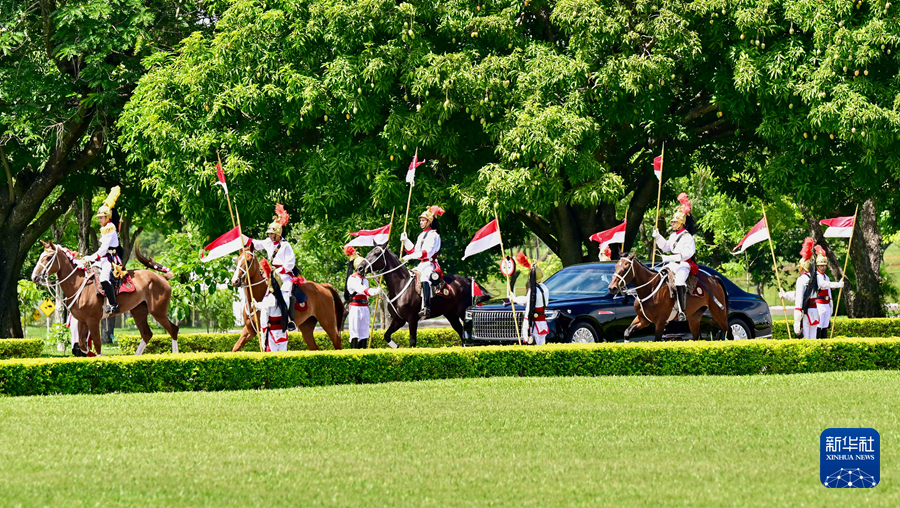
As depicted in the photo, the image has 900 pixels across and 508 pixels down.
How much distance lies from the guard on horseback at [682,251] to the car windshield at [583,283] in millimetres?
1435

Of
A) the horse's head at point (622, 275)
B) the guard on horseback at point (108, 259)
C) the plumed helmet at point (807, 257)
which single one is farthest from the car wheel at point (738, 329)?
the guard on horseback at point (108, 259)

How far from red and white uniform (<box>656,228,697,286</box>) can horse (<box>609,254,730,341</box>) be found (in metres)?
0.22

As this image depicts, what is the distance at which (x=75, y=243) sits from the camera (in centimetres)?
4400

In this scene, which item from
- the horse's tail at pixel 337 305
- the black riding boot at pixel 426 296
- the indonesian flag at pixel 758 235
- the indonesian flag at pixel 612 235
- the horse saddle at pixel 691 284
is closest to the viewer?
the horse saddle at pixel 691 284

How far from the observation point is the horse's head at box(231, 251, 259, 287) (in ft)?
53.7

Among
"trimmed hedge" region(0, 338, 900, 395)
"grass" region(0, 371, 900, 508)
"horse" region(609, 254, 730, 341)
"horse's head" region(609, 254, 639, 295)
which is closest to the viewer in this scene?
"grass" region(0, 371, 900, 508)

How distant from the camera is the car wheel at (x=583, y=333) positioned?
18.7 m

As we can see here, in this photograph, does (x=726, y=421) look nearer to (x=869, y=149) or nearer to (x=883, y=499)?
(x=883, y=499)

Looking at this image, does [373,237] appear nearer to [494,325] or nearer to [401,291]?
[401,291]

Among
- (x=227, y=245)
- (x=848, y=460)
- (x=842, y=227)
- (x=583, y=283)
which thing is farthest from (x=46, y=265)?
(x=842, y=227)

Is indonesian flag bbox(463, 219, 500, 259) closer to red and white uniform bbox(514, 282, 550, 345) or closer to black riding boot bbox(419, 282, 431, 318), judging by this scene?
black riding boot bbox(419, 282, 431, 318)

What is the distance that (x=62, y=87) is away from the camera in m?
25.7

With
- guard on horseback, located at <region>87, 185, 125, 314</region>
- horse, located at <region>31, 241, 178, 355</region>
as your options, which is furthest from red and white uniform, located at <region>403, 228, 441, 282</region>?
guard on horseback, located at <region>87, 185, 125, 314</region>

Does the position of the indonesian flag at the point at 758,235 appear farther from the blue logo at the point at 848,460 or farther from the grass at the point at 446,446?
the blue logo at the point at 848,460
